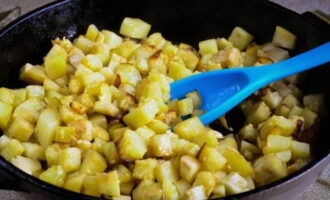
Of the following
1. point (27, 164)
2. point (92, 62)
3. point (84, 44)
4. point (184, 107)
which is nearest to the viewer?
point (27, 164)

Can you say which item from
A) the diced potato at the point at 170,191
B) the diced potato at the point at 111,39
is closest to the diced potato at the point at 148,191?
the diced potato at the point at 170,191

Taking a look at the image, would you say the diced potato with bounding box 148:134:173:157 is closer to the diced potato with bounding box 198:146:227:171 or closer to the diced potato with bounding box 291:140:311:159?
the diced potato with bounding box 198:146:227:171

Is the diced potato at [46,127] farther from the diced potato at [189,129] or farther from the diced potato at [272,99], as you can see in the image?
the diced potato at [272,99]

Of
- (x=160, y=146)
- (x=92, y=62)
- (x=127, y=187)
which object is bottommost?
(x=127, y=187)

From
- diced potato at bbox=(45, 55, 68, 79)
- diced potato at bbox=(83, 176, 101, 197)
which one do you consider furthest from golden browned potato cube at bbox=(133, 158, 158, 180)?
diced potato at bbox=(45, 55, 68, 79)

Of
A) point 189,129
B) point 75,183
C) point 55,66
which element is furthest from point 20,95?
point 189,129

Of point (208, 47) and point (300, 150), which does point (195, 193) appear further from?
point (208, 47)
